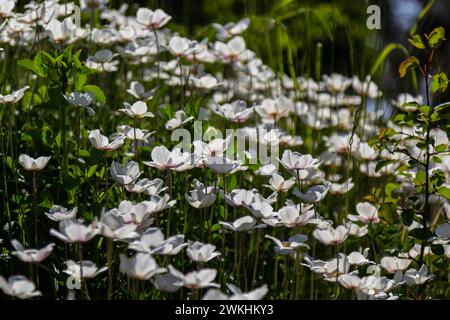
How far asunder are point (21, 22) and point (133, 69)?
82cm

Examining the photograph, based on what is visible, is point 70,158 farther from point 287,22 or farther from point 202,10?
point 202,10

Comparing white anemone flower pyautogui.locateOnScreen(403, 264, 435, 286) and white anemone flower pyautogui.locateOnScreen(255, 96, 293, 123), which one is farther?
white anemone flower pyautogui.locateOnScreen(255, 96, 293, 123)

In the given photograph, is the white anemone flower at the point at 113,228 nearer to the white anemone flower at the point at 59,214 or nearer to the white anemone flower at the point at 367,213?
the white anemone flower at the point at 59,214

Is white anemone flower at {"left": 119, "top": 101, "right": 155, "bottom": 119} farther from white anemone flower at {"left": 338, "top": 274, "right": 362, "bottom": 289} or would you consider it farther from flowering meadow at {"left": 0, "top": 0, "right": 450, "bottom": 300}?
white anemone flower at {"left": 338, "top": 274, "right": 362, "bottom": 289}

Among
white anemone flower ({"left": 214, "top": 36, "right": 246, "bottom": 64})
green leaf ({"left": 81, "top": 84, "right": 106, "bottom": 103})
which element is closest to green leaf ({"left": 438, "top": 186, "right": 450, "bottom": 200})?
green leaf ({"left": 81, "top": 84, "right": 106, "bottom": 103})

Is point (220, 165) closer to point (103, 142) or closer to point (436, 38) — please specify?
point (103, 142)

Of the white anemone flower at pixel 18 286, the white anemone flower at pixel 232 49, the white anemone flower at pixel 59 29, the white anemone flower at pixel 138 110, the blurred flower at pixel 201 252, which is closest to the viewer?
the white anemone flower at pixel 18 286

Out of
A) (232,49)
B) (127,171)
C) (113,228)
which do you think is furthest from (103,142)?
(232,49)

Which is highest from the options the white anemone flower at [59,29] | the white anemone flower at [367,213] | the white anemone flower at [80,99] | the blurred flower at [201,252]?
the white anemone flower at [59,29]

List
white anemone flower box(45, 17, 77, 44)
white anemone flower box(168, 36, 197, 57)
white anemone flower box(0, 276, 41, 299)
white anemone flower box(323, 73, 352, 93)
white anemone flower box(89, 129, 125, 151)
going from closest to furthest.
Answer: white anemone flower box(0, 276, 41, 299) < white anemone flower box(89, 129, 125, 151) < white anemone flower box(45, 17, 77, 44) < white anemone flower box(168, 36, 197, 57) < white anemone flower box(323, 73, 352, 93)

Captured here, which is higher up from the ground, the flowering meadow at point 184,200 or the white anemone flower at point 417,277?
the flowering meadow at point 184,200

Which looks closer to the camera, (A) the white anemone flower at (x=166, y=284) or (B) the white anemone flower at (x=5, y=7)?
(A) the white anemone flower at (x=166, y=284)

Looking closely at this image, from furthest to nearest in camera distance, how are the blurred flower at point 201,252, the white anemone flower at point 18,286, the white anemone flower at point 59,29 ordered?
1. the white anemone flower at point 59,29
2. the blurred flower at point 201,252
3. the white anemone flower at point 18,286

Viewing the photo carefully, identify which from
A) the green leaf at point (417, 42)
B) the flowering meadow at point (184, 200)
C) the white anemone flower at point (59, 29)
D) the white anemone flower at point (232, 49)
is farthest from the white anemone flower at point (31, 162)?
the white anemone flower at point (232, 49)
